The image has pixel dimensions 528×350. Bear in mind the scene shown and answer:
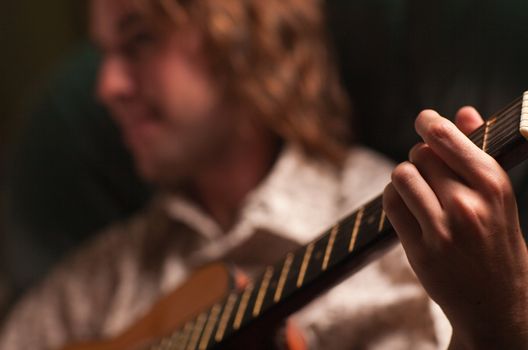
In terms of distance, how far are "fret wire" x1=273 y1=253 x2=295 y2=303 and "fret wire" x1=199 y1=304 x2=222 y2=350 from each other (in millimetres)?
98

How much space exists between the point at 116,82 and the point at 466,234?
25.7 inches

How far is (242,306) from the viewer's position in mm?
687

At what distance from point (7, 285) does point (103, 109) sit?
0.32 meters

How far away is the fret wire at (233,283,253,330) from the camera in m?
0.67

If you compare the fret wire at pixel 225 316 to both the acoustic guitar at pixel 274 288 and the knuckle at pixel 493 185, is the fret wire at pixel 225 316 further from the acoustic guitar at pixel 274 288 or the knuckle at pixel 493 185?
the knuckle at pixel 493 185

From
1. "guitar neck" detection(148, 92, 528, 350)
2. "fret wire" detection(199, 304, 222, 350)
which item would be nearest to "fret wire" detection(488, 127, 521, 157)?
"guitar neck" detection(148, 92, 528, 350)

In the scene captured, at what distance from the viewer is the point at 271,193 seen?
919 millimetres

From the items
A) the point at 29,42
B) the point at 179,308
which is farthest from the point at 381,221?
the point at 29,42

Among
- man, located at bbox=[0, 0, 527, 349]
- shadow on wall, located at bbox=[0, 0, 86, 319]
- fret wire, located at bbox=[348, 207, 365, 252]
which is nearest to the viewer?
fret wire, located at bbox=[348, 207, 365, 252]

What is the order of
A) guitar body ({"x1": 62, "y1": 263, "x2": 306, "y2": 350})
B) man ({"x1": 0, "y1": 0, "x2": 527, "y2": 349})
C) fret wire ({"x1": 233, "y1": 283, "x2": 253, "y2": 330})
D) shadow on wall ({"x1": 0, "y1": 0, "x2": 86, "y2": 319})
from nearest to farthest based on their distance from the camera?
fret wire ({"x1": 233, "y1": 283, "x2": 253, "y2": 330}) → guitar body ({"x1": 62, "y1": 263, "x2": 306, "y2": 350}) → man ({"x1": 0, "y1": 0, "x2": 527, "y2": 349}) → shadow on wall ({"x1": 0, "y1": 0, "x2": 86, "y2": 319})

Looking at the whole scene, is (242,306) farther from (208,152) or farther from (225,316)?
(208,152)

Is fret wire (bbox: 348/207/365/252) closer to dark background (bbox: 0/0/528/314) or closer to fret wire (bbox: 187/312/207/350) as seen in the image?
dark background (bbox: 0/0/528/314)

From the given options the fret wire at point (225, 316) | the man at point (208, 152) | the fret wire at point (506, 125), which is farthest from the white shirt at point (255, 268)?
the fret wire at point (506, 125)

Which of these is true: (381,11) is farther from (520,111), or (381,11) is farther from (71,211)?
(71,211)
